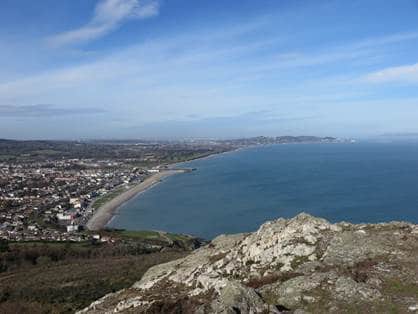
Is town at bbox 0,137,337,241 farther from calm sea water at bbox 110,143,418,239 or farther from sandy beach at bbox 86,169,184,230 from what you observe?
calm sea water at bbox 110,143,418,239

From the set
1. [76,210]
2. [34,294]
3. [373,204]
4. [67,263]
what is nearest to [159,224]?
[76,210]

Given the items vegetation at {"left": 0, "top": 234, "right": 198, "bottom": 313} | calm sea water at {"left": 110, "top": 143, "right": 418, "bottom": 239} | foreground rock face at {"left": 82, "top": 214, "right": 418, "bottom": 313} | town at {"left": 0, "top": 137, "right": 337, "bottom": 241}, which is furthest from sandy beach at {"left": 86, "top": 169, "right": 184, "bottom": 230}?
foreground rock face at {"left": 82, "top": 214, "right": 418, "bottom": 313}

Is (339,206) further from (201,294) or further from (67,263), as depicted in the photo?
(201,294)

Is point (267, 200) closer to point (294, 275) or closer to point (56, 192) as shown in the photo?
point (56, 192)

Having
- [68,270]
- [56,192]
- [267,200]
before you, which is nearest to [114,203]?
[56,192]

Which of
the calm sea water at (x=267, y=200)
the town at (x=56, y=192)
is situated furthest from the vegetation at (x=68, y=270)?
the calm sea water at (x=267, y=200)

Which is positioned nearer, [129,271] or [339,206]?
[129,271]

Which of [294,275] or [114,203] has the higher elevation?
[294,275]
